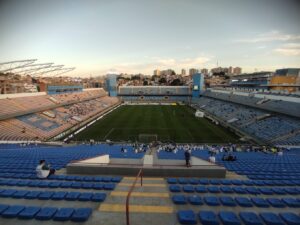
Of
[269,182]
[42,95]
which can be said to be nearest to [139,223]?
[269,182]

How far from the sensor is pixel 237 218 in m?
6.54

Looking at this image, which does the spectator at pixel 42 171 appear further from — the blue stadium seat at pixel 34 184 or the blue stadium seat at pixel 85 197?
the blue stadium seat at pixel 85 197

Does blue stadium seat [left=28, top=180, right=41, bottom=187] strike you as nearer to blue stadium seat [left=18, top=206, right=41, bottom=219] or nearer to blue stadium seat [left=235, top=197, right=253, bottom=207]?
blue stadium seat [left=18, top=206, right=41, bottom=219]

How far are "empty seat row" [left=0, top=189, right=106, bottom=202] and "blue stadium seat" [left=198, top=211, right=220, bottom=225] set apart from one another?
3.46 metres

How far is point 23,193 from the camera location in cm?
793

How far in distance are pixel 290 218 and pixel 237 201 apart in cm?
159

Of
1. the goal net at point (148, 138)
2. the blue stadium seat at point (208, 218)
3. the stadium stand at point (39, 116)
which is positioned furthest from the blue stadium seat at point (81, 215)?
the stadium stand at point (39, 116)

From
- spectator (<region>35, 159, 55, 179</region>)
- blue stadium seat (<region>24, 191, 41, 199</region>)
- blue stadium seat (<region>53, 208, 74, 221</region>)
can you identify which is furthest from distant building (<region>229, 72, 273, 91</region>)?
blue stadium seat (<region>53, 208, 74, 221</region>)

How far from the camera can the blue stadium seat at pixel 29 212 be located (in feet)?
21.2

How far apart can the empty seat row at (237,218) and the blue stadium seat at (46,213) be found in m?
3.89

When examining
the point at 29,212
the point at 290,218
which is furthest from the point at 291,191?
the point at 29,212

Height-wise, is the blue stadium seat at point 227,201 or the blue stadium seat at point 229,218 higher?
the blue stadium seat at point 229,218

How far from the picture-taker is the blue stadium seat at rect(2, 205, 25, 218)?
648 centimetres

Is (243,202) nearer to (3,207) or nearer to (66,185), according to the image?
(66,185)
